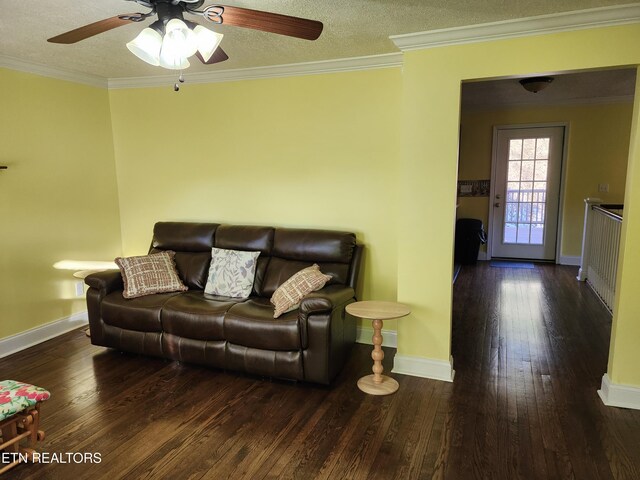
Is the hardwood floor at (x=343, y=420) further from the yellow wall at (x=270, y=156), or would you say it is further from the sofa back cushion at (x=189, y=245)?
the yellow wall at (x=270, y=156)

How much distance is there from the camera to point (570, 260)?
6.40 m

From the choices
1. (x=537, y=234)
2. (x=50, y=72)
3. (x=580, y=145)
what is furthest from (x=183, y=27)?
(x=537, y=234)

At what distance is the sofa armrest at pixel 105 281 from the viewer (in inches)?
133

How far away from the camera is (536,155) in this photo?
6.43 metres

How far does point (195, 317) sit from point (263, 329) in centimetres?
54

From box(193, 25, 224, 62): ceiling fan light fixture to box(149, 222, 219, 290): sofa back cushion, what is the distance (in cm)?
209

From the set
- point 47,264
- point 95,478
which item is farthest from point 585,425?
point 47,264

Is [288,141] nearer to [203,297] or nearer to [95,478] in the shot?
[203,297]

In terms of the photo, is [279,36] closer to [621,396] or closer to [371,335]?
[371,335]

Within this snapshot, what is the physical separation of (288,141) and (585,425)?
9.59ft

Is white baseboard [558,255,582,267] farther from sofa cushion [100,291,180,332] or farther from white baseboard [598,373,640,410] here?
sofa cushion [100,291,180,332]

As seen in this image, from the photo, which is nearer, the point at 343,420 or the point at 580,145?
the point at 343,420

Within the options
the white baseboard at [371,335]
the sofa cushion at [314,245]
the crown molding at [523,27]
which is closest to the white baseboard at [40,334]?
the sofa cushion at [314,245]

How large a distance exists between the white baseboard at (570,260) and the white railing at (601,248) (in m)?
0.85
